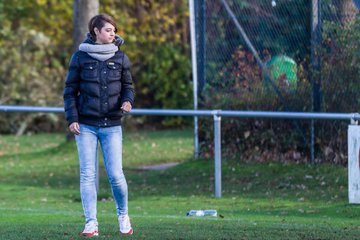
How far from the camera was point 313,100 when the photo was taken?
49.4ft

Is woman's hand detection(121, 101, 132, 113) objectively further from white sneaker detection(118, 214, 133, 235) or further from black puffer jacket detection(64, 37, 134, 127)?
white sneaker detection(118, 214, 133, 235)

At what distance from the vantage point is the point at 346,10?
14352 mm

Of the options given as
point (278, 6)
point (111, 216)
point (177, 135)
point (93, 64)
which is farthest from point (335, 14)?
point (177, 135)

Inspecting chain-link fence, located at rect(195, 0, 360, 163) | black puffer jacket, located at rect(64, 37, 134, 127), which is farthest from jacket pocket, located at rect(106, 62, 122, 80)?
chain-link fence, located at rect(195, 0, 360, 163)

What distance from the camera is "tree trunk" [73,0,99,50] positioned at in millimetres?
19391

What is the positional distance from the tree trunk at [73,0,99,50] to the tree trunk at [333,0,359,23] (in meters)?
6.16

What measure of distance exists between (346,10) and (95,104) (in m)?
6.71

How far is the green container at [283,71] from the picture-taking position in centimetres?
1538

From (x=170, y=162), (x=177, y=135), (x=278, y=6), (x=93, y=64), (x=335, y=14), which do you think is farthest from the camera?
(x=177, y=135)

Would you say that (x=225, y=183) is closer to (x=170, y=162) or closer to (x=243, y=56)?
(x=243, y=56)

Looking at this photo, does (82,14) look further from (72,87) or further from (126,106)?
(126,106)

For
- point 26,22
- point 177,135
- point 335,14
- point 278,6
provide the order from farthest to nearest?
1. point 26,22
2. point 177,135
3. point 278,6
4. point 335,14

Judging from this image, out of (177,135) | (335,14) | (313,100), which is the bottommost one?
(177,135)

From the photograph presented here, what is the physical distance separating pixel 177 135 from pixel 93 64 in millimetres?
17416
